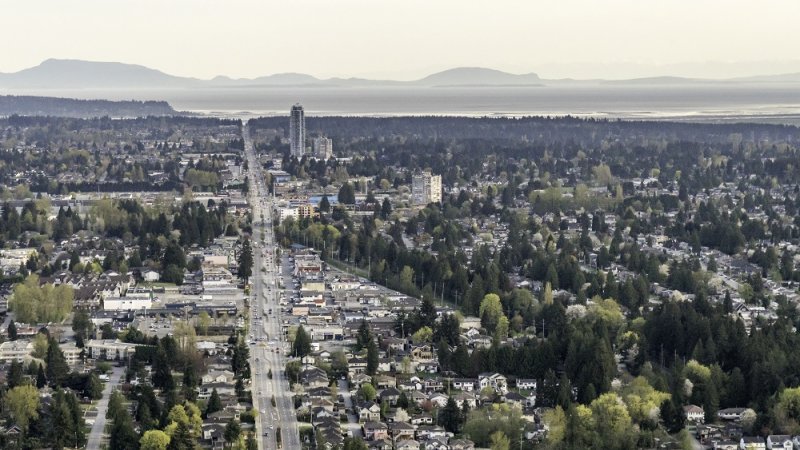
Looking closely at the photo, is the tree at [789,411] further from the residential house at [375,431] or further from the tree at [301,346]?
the tree at [301,346]

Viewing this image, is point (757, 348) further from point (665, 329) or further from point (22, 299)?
point (22, 299)

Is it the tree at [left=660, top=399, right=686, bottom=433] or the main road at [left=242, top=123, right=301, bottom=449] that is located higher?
the tree at [left=660, top=399, right=686, bottom=433]

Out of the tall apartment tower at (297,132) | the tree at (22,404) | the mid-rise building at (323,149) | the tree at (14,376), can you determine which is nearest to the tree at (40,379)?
the tree at (14,376)

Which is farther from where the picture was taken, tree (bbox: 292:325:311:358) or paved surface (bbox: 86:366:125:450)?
tree (bbox: 292:325:311:358)

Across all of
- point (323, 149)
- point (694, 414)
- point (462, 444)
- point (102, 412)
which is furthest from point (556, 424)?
point (323, 149)

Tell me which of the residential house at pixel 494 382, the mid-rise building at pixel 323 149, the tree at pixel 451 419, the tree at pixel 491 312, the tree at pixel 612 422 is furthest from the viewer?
the mid-rise building at pixel 323 149

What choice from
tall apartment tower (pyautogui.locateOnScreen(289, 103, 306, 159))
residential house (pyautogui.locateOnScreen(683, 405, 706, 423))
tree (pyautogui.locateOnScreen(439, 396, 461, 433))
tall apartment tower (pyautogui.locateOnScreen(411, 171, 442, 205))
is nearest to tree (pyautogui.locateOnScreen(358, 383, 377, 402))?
tree (pyautogui.locateOnScreen(439, 396, 461, 433))

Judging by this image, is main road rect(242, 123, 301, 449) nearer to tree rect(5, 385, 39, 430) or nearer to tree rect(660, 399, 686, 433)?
tree rect(5, 385, 39, 430)
